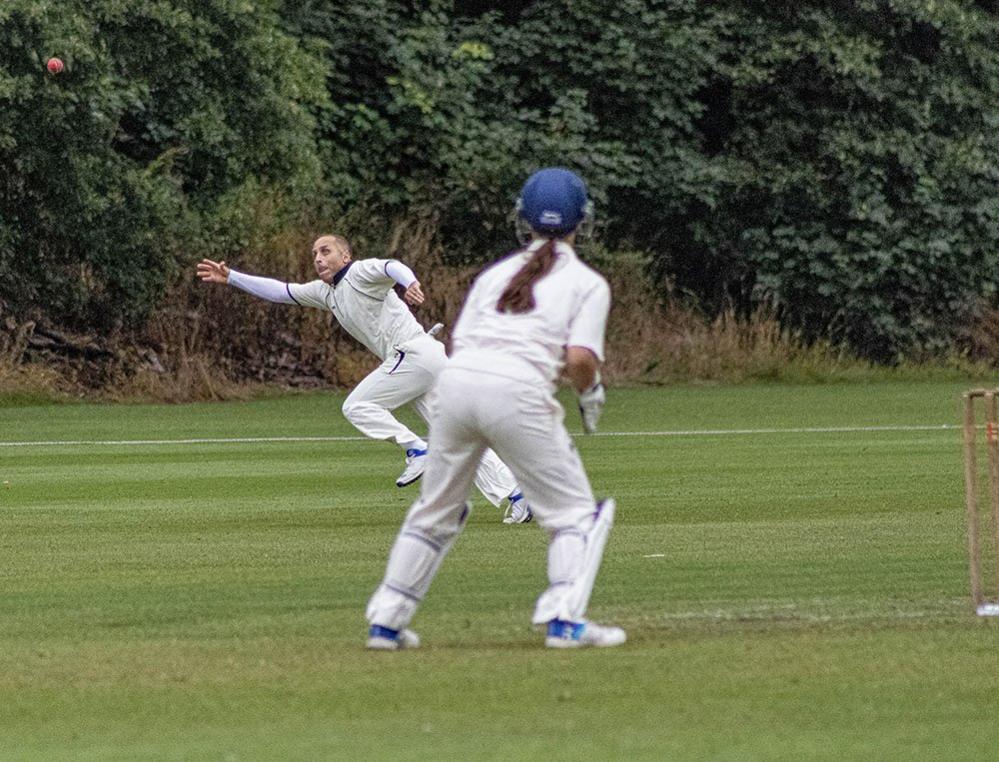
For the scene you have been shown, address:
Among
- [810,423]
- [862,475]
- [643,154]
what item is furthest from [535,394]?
[643,154]

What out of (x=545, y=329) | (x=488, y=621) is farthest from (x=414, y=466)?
(x=545, y=329)

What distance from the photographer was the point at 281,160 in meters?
29.9

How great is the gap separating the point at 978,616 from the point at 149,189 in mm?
21011

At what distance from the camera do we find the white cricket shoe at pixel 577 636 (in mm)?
7465

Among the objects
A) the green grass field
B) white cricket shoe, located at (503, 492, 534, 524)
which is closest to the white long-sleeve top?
the green grass field

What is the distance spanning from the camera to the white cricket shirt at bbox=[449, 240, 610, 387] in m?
7.33

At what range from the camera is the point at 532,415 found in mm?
A: 7297

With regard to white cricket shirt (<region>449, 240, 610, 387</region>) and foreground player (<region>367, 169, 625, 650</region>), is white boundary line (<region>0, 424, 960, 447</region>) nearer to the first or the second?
foreground player (<region>367, 169, 625, 650</region>)

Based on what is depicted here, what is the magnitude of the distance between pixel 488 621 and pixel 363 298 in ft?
21.1

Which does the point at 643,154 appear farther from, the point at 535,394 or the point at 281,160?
the point at 535,394

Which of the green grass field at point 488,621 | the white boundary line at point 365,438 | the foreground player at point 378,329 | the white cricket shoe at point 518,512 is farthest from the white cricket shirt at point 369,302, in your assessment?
the white boundary line at point 365,438

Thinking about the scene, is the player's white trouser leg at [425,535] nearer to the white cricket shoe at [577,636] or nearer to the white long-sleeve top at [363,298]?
the white cricket shoe at [577,636]

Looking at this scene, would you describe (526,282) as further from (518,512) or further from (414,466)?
(414,466)

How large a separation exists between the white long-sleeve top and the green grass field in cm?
110
